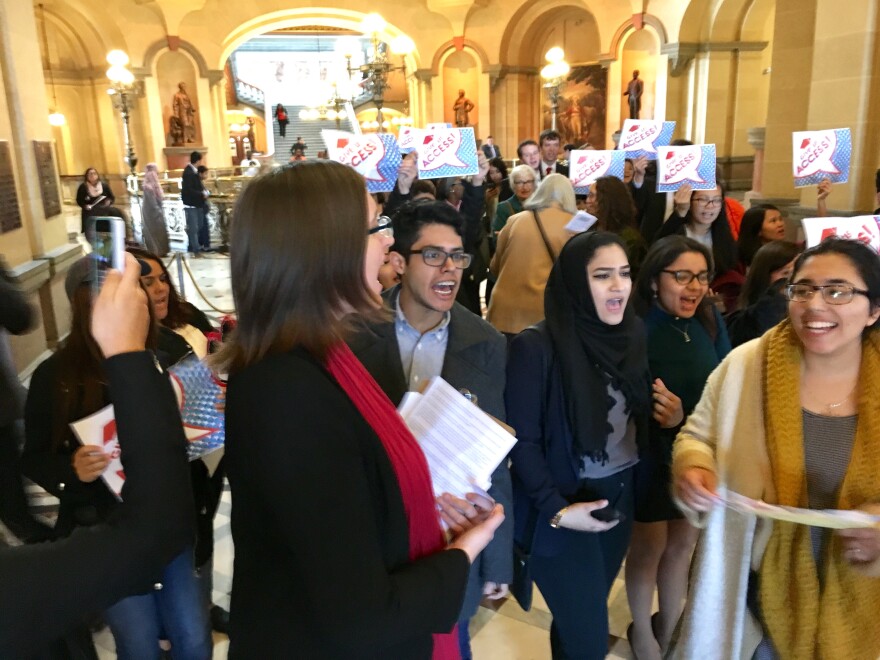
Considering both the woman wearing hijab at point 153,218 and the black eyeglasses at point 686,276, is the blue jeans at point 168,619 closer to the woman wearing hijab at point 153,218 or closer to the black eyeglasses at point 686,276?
the black eyeglasses at point 686,276

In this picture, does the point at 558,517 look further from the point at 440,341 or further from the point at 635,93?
the point at 635,93

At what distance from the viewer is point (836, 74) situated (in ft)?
19.6

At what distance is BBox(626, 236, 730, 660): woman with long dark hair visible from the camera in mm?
2377

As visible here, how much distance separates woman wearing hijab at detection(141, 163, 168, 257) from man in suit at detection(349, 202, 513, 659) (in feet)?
23.3

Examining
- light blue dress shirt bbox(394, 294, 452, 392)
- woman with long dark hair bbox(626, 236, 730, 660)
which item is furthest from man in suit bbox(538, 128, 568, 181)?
light blue dress shirt bbox(394, 294, 452, 392)

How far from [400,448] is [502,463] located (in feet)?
2.88

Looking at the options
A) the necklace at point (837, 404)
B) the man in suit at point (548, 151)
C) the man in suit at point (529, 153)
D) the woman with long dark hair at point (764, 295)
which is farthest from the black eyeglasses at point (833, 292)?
the man in suit at point (548, 151)

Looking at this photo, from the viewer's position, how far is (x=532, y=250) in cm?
392

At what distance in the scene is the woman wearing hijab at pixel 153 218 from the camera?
27.7 ft

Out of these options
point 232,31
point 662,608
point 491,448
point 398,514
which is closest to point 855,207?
point 662,608

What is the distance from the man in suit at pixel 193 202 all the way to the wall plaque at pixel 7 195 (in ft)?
19.6

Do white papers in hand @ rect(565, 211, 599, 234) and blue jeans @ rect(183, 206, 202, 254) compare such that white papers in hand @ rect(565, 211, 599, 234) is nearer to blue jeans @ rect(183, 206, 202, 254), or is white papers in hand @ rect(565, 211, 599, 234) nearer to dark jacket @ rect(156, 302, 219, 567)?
dark jacket @ rect(156, 302, 219, 567)

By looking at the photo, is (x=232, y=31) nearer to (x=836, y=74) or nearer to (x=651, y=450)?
(x=836, y=74)

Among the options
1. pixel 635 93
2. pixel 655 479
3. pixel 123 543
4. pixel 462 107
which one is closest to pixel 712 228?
pixel 655 479
